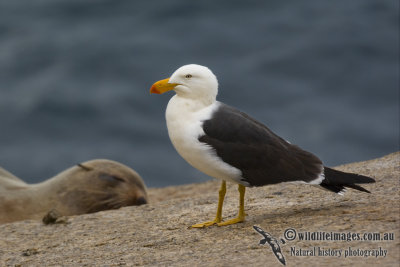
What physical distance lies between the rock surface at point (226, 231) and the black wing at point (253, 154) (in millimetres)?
392

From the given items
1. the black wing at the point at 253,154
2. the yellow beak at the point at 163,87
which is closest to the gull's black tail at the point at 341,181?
the black wing at the point at 253,154

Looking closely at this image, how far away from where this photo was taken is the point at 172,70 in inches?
676

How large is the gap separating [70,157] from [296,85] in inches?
224

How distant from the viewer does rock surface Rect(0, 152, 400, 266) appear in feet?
16.4

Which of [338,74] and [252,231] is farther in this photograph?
[338,74]

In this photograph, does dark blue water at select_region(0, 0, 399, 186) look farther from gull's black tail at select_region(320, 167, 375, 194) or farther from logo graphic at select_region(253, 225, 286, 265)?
logo graphic at select_region(253, 225, 286, 265)

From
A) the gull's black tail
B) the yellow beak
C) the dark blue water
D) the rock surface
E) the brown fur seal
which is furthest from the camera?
the dark blue water

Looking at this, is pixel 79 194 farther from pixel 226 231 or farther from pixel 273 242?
pixel 273 242

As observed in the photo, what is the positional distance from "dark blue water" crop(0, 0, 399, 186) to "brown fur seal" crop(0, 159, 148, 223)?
5984 millimetres

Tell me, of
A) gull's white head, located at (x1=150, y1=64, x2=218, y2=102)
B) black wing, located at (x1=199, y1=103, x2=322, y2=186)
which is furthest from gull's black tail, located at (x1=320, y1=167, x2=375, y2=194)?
gull's white head, located at (x1=150, y1=64, x2=218, y2=102)

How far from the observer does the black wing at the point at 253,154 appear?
5.66 meters

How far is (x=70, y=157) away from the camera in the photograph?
1581 cm

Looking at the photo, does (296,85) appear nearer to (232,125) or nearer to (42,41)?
(42,41)

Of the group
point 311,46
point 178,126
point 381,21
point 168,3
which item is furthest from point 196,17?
point 178,126
